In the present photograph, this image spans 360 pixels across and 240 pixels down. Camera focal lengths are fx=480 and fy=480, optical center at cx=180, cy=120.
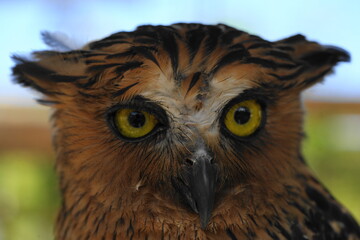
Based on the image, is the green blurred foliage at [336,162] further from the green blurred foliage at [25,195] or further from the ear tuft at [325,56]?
the ear tuft at [325,56]

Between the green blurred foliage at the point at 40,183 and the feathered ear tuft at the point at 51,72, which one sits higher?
the feathered ear tuft at the point at 51,72

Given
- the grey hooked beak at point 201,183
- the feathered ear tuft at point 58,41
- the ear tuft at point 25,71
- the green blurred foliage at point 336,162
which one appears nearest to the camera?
the grey hooked beak at point 201,183

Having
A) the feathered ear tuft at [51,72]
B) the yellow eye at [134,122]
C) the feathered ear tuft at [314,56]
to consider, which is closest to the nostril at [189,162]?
the yellow eye at [134,122]

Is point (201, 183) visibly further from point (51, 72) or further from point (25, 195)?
point (25, 195)

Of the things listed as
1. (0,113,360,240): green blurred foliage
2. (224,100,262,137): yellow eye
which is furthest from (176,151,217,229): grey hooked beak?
(0,113,360,240): green blurred foliage

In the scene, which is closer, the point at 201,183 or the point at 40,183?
the point at 201,183

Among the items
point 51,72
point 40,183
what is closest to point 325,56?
point 51,72

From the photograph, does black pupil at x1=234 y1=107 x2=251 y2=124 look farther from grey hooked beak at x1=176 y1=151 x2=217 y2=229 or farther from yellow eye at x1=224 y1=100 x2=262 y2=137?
grey hooked beak at x1=176 y1=151 x2=217 y2=229
